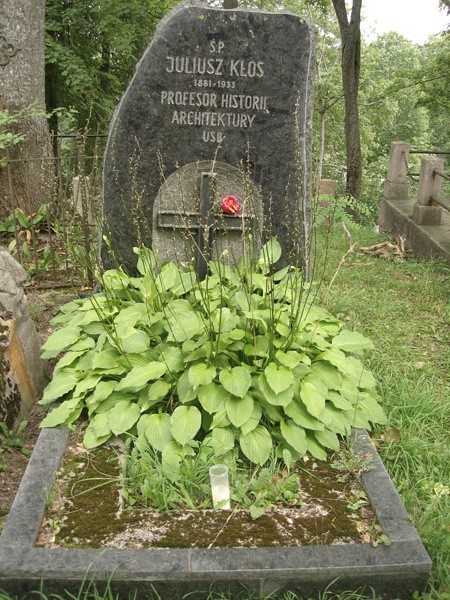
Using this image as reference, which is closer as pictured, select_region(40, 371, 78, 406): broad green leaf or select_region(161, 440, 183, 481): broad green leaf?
select_region(161, 440, 183, 481): broad green leaf

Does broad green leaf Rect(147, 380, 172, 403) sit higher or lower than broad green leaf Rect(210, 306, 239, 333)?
lower

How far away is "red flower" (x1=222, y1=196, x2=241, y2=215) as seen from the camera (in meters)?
4.35

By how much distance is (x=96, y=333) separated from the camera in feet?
12.2

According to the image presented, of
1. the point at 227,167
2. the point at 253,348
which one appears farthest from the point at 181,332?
the point at 227,167

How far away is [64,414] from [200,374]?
768mm

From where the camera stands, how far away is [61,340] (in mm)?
3729

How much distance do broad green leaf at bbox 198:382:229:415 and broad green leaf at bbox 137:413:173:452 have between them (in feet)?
0.66

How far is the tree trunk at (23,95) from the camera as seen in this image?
6.74 m

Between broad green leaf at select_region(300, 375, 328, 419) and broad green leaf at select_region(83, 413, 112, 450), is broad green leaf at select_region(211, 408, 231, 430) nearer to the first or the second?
broad green leaf at select_region(300, 375, 328, 419)

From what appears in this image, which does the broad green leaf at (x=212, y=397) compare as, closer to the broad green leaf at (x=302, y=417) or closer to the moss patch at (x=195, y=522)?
the broad green leaf at (x=302, y=417)

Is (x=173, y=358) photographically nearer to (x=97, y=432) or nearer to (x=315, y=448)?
(x=97, y=432)

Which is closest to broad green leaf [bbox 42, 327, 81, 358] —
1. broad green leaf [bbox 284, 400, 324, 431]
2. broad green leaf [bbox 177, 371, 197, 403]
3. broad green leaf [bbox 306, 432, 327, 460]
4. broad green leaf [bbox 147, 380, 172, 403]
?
broad green leaf [bbox 147, 380, 172, 403]

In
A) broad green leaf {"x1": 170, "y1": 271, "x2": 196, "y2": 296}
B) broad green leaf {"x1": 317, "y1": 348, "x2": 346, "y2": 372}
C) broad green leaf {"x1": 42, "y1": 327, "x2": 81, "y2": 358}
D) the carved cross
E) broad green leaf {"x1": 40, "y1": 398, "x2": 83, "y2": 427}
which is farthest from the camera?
the carved cross

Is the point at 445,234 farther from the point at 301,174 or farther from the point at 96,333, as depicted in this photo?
the point at 96,333
